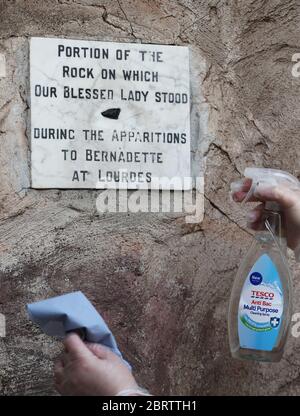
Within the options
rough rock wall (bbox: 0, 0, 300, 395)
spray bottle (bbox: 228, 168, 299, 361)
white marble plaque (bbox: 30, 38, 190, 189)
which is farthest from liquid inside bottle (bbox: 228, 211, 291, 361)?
white marble plaque (bbox: 30, 38, 190, 189)

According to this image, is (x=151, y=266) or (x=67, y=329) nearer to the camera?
(x=67, y=329)

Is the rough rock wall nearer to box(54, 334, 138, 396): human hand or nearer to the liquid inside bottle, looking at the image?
the liquid inside bottle

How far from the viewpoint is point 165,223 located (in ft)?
6.42

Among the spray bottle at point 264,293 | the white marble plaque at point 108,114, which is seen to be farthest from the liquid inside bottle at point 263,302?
the white marble plaque at point 108,114

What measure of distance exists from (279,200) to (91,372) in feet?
1.64

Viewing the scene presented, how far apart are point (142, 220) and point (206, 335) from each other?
0.27m

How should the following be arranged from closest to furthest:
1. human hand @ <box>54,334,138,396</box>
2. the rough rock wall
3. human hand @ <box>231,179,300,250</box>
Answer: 1. human hand @ <box>54,334,138,396</box>
2. human hand @ <box>231,179,300,250</box>
3. the rough rock wall

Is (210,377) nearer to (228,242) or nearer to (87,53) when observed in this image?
(228,242)

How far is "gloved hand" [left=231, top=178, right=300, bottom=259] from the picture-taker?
1.77 m

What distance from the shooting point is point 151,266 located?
1931 mm

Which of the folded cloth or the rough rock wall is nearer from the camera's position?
the folded cloth

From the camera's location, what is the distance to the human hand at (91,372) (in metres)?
1.57

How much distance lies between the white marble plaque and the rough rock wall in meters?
0.03
